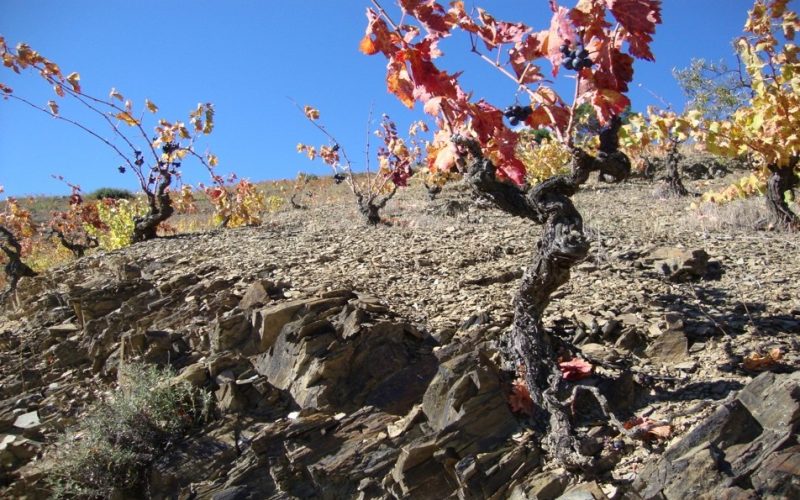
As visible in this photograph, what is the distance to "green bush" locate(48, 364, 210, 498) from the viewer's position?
2.83m

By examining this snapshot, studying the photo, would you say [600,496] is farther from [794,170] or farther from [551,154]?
[551,154]

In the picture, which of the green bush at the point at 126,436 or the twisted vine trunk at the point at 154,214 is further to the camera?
the twisted vine trunk at the point at 154,214

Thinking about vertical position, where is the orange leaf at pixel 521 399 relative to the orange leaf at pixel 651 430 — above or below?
above

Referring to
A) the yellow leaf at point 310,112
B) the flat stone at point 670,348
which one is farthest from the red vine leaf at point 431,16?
the yellow leaf at point 310,112

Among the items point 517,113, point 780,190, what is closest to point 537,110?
point 517,113

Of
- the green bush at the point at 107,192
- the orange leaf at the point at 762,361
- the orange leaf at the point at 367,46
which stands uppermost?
the green bush at the point at 107,192

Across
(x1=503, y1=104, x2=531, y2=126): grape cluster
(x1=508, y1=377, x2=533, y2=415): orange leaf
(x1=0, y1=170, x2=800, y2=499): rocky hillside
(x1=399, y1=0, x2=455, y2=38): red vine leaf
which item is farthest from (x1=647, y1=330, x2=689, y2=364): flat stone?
(x1=399, y1=0, x2=455, y2=38): red vine leaf

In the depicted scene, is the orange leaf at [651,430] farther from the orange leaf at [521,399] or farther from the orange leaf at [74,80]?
the orange leaf at [74,80]

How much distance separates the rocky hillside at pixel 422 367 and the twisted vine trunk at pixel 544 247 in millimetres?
137

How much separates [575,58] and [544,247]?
91cm

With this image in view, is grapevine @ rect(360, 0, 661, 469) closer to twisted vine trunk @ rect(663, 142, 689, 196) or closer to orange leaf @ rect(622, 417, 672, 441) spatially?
orange leaf @ rect(622, 417, 672, 441)

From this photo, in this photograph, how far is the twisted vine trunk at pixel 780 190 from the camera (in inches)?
245

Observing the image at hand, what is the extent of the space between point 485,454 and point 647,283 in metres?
2.11

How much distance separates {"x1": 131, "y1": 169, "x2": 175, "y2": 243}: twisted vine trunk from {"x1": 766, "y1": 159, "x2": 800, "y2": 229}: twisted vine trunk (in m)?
7.59
